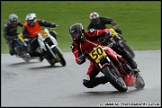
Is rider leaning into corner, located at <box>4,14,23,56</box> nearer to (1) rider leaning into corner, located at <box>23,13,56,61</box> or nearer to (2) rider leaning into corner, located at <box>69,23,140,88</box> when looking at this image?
(1) rider leaning into corner, located at <box>23,13,56,61</box>

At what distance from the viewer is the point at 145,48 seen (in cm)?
2205

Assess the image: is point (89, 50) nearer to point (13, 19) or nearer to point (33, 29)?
point (33, 29)

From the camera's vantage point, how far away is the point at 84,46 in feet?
39.3

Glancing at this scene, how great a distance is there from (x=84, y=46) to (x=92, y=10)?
2213 centimetres

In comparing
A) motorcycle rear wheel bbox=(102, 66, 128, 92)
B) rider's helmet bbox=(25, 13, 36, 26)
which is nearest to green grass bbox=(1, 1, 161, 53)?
rider's helmet bbox=(25, 13, 36, 26)

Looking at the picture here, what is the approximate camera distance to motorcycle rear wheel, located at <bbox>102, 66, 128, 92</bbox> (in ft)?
36.5

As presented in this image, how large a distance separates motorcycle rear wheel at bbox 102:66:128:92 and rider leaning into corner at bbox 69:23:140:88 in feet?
1.84

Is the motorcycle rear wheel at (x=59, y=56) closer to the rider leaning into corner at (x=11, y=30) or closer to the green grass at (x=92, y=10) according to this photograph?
the rider leaning into corner at (x=11, y=30)

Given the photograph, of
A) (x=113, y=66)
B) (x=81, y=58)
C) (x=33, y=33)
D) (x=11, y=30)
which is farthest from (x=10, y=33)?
(x=113, y=66)

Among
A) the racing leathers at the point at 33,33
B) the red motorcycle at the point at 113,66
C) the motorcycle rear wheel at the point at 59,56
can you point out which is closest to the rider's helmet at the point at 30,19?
the racing leathers at the point at 33,33

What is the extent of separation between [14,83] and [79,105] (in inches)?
147

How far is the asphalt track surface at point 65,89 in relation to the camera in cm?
1038

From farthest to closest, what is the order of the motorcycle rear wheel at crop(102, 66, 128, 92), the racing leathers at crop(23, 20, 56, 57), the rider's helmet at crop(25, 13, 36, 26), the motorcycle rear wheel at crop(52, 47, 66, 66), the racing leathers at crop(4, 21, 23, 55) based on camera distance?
the racing leathers at crop(4, 21, 23, 55)
the racing leathers at crop(23, 20, 56, 57)
the rider's helmet at crop(25, 13, 36, 26)
the motorcycle rear wheel at crop(52, 47, 66, 66)
the motorcycle rear wheel at crop(102, 66, 128, 92)

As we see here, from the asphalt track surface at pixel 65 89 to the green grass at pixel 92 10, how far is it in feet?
33.7
